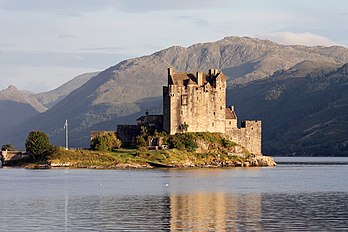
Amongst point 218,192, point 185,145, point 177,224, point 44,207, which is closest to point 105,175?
point 185,145

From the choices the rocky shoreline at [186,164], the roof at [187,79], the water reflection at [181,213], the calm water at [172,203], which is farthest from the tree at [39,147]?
the water reflection at [181,213]

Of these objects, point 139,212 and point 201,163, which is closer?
point 139,212

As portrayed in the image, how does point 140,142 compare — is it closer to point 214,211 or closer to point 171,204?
point 171,204

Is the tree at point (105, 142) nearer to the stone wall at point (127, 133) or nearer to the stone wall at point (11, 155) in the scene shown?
the stone wall at point (127, 133)

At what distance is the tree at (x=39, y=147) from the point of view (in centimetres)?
16876

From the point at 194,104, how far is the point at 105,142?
63.7 ft

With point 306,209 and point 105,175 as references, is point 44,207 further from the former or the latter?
point 105,175

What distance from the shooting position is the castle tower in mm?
176125

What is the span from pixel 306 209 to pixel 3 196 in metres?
34.9

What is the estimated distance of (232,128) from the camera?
7195 inches

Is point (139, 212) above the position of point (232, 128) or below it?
below

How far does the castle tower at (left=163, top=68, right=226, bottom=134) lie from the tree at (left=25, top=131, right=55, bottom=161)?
24261mm

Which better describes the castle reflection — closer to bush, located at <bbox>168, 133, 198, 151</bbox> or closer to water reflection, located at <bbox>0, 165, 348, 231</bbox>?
water reflection, located at <bbox>0, 165, 348, 231</bbox>

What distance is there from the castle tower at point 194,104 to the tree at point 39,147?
79.6 ft
